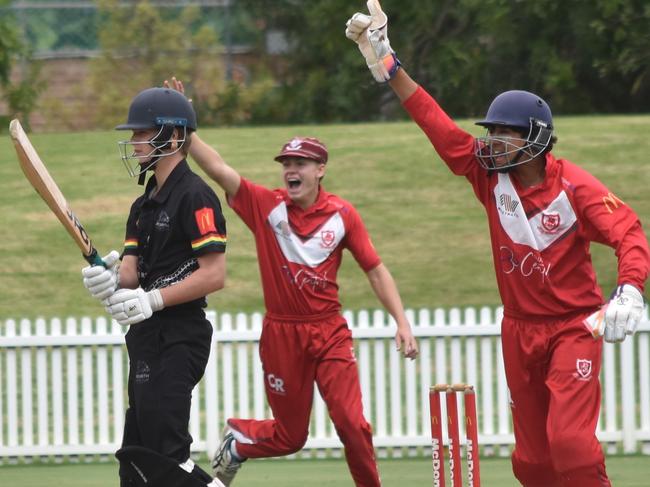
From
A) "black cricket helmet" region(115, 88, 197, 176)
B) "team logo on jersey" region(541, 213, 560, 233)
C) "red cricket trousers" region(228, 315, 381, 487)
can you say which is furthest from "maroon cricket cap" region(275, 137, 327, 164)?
"team logo on jersey" region(541, 213, 560, 233)

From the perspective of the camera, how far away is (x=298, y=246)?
7.51 m

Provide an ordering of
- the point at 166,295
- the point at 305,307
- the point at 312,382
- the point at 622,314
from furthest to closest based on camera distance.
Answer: the point at 312,382 < the point at 305,307 < the point at 166,295 < the point at 622,314

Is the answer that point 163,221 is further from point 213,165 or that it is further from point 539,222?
point 539,222

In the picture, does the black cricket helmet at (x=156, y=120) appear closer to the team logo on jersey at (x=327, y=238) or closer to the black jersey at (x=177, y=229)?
the black jersey at (x=177, y=229)

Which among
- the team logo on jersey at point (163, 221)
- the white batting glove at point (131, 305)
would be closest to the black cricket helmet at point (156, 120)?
the team logo on jersey at point (163, 221)

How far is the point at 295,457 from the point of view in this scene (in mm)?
10531

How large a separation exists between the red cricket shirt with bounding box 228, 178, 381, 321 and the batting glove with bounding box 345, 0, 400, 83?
1.38 metres

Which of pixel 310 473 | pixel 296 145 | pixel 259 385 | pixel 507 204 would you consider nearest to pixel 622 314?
pixel 507 204

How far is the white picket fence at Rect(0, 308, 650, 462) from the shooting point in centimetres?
1022

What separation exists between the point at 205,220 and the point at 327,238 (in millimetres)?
1548

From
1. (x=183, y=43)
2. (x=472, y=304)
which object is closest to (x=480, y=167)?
(x=472, y=304)

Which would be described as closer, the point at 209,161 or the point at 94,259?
the point at 94,259

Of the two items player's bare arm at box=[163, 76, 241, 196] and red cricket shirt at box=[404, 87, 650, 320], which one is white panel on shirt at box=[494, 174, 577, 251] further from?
player's bare arm at box=[163, 76, 241, 196]

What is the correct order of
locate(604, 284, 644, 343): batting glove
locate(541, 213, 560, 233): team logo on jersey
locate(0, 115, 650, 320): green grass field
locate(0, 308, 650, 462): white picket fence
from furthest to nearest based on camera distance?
locate(0, 115, 650, 320): green grass field
locate(0, 308, 650, 462): white picket fence
locate(541, 213, 560, 233): team logo on jersey
locate(604, 284, 644, 343): batting glove
